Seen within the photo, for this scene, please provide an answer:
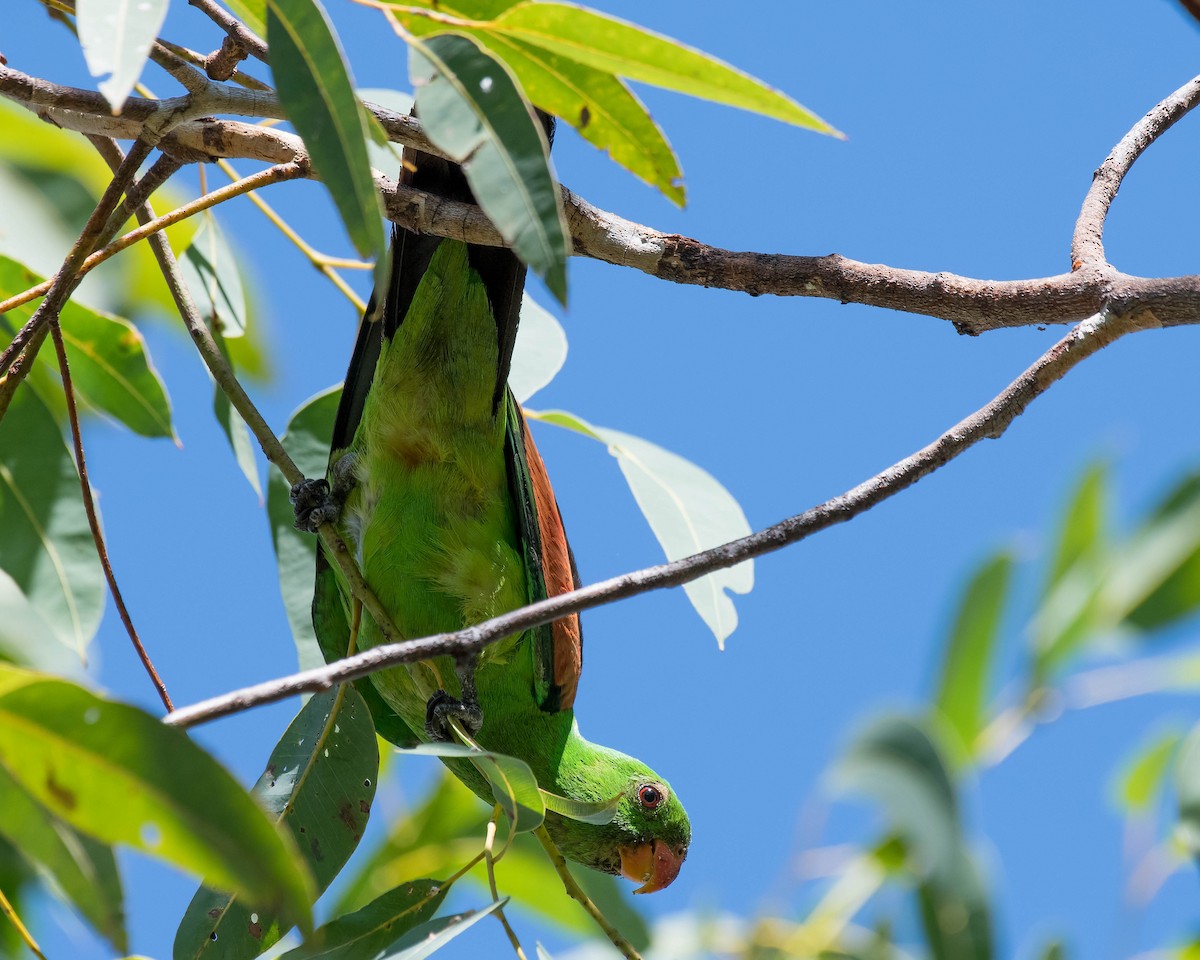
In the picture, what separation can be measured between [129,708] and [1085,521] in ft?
4.58

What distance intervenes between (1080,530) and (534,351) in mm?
2001

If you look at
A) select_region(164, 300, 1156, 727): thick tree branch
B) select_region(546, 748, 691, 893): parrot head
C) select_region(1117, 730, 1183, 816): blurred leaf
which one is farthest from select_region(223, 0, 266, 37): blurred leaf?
select_region(546, 748, 691, 893): parrot head

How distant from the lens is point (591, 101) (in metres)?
1.81

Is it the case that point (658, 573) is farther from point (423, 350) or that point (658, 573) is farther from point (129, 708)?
point (423, 350)

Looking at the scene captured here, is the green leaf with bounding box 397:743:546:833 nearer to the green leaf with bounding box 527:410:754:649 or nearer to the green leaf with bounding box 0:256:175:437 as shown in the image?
the green leaf with bounding box 527:410:754:649

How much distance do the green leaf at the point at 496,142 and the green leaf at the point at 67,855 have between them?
94 centimetres

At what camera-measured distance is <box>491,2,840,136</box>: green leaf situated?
162 cm

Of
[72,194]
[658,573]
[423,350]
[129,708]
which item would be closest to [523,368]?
[423,350]

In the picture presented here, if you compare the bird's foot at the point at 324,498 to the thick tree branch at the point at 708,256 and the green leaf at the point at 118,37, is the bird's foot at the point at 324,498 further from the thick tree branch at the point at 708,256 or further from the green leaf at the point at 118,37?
the green leaf at the point at 118,37

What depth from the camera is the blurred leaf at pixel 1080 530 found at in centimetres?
178

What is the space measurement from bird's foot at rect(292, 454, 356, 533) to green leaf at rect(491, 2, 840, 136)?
1873mm

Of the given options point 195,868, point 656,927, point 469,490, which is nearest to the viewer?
point 195,868

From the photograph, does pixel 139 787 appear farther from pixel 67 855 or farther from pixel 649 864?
pixel 649 864

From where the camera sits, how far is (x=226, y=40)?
221 cm
